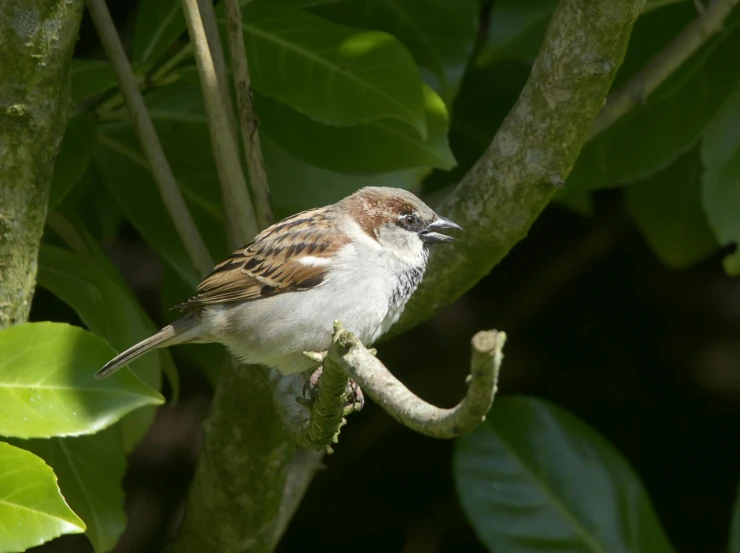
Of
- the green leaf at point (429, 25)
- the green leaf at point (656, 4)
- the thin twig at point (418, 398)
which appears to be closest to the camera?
the thin twig at point (418, 398)

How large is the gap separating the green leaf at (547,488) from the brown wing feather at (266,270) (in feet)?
2.47

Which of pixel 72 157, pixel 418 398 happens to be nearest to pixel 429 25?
pixel 72 157

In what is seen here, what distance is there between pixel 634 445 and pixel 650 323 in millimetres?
509

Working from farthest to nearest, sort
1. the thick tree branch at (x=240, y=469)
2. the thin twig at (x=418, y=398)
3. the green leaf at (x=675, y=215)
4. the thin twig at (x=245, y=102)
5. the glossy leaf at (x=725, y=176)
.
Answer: the green leaf at (x=675, y=215)
the glossy leaf at (x=725, y=176)
the thick tree branch at (x=240, y=469)
the thin twig at (x=245, y=102)
the thin twig at (x=418, y=398)

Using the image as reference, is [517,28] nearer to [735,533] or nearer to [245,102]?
[245,102]

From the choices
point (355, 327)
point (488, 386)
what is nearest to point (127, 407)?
point (355, 327)

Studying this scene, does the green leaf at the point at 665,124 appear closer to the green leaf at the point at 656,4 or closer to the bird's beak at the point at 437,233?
the green leaf at the point at 656,4

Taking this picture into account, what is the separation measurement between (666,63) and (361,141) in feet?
2.84

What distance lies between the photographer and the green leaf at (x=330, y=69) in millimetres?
2184

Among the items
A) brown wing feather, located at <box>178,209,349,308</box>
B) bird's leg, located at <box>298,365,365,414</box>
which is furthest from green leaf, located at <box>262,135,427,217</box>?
bird's leg, located at <box>298,365,365,414</box>

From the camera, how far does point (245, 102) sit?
2184 millimetres

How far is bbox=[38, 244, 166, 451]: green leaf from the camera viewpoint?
2.33 metres

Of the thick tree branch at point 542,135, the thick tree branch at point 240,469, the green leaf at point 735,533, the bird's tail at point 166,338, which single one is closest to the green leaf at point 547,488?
the green leaf at point 735,533

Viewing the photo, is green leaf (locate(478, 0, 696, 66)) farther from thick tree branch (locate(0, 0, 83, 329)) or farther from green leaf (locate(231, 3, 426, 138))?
thick tree branch (locate(0, 0, 83, 329))
